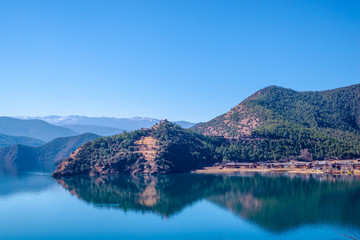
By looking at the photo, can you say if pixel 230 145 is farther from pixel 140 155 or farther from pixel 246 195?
pixel 246 195

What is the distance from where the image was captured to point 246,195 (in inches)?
2373

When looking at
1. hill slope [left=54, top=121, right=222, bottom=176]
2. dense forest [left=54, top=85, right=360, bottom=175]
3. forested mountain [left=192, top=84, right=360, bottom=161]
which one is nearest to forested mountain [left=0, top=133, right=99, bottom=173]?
hill slope [left=54, top=121, right=222, bottom=176]

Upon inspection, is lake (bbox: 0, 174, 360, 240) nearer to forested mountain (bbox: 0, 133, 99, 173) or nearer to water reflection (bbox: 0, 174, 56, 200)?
water reflection (bbox: 0, 174, 56, 200)

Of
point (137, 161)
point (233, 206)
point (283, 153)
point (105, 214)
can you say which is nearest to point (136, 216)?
point (105, 214)

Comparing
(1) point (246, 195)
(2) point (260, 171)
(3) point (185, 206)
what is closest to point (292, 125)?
(2) point (260, 171)

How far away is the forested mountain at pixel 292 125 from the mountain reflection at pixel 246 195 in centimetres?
2449

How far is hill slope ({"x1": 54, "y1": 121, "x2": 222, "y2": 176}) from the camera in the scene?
311 feet

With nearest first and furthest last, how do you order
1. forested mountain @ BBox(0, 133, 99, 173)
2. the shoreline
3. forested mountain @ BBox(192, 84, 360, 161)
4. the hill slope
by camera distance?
the shoreline, the hill slope, forested mountain @ BBox(192, 84, 360, 161), forested mountain @ BBox(0, 133, 99, 173)

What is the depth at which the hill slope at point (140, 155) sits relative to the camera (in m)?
94.8

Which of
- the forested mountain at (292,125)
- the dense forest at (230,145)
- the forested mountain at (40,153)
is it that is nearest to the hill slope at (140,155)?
the dense forest at (230,145)

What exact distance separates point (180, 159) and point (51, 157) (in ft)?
350

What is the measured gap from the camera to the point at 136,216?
4884cm

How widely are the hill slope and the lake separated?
1047 cm

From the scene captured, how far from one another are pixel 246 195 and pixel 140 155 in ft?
147
